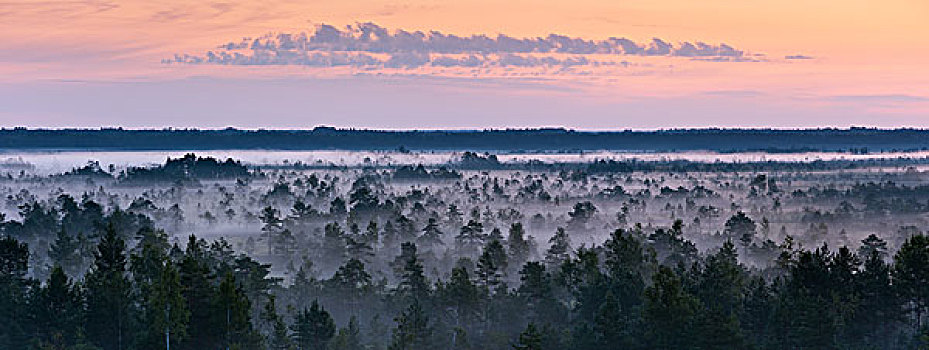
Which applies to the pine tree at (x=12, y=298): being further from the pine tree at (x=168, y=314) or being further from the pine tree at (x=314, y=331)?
the pine tree at (x=314, y=331)

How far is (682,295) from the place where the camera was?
71688 mm

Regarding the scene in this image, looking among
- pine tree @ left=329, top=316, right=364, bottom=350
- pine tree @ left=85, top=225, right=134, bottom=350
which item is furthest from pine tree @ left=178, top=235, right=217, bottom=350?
pine tree @ left=329, top=316, right=364, bottom=350

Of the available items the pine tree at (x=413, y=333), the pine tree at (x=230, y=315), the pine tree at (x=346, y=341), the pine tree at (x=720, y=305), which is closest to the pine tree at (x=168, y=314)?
the pine tree at (x=230, y=315)

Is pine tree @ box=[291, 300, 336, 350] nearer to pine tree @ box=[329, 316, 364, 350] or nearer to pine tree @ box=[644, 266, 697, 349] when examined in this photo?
pine tree @ box=[329, 316, 364, 350]

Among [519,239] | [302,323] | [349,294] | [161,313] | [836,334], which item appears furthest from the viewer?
[519,239]

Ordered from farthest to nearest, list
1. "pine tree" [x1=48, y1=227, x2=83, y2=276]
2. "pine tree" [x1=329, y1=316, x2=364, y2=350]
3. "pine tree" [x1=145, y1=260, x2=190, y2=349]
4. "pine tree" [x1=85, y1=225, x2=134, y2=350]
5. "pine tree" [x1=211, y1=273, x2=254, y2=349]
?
"pine tree" [x1=48, y1=227, x2=83, y2=276] → "pine tree" [x1=329, y1=316, x2=364, y2=350] → "pine tree" [x1=85, y1=225, x2=134, y2=350] → "pine tree" [x1=211, y1=273, x2=254, y2=349] → "pine tree" [x1=145, y1=260, x2=190, y2=349]

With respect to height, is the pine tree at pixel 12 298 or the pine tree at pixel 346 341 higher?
the pine tree at pixel 12 298

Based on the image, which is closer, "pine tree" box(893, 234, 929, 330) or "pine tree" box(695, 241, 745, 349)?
"pine tree" box(695, 241, 745, 349)

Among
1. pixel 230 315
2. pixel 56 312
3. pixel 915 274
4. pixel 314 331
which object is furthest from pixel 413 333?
pixel 915 274

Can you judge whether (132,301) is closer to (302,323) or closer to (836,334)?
(302,323)

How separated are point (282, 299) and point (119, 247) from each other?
66.9ft

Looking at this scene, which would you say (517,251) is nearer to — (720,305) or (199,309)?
(720,305)

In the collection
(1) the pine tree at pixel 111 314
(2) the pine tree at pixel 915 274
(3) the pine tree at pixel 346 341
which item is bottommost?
(3) the pine tree at pixel 346 341

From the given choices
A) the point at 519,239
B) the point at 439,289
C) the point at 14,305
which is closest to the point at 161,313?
the point at 14,305
